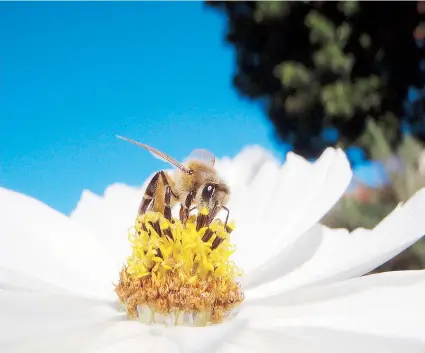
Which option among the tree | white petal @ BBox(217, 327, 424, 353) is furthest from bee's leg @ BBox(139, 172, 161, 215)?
the tree

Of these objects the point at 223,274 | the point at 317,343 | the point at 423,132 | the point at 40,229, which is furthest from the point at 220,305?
the point at 423,132

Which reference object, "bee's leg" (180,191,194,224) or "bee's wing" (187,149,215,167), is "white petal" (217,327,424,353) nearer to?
"bee's leg" (180,191,194,224)

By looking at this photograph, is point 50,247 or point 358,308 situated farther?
point 50,247

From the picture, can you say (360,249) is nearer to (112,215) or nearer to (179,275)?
(179,275)

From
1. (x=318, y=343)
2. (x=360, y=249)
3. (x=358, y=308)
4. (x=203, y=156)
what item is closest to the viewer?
(x=318, y=343)

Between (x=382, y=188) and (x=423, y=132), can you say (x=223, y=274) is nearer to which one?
(x=382, y=188)

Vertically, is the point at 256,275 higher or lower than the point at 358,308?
higher

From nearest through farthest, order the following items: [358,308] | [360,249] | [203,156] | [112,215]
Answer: [358,308]
[360,249]
[203,156]
[112,215]

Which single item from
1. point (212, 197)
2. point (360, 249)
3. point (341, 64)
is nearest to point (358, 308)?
point (360, 249)
